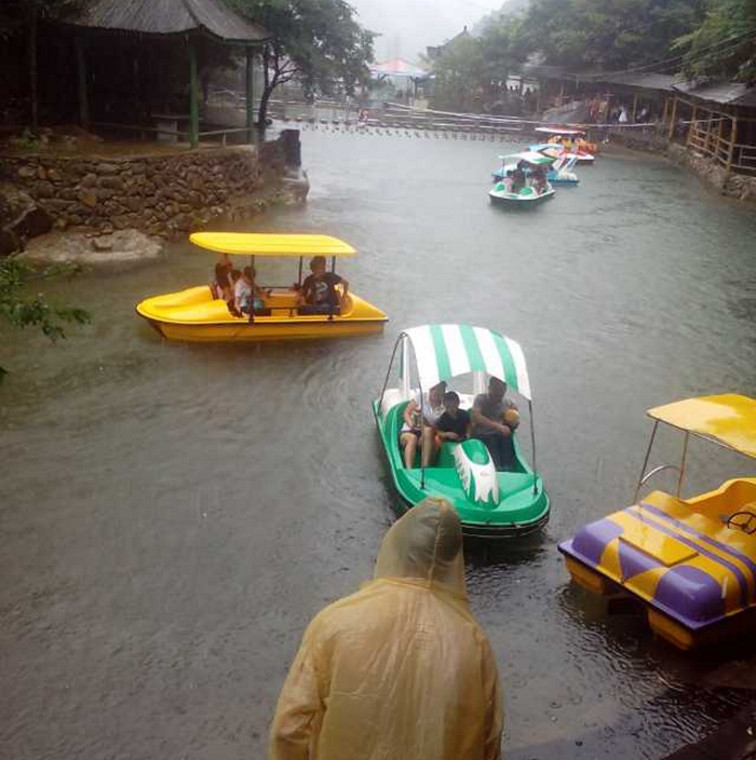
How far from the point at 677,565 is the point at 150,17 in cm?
1722

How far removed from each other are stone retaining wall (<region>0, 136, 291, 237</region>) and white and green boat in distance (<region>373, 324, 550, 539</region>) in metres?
11.4

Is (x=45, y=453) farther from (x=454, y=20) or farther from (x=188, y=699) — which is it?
(x=454, y=20)

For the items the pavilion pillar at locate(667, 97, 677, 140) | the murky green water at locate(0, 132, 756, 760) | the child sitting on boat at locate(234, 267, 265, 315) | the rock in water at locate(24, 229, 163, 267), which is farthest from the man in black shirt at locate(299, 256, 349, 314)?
the pavilion pillar at locate(667, 97, 677, 140)

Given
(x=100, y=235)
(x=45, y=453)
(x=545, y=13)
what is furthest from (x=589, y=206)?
(x=545, y=13)

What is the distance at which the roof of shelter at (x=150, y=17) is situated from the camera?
1866 cm

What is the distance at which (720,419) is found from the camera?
7.23 meters

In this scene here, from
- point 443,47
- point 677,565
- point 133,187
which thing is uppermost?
point 443,47

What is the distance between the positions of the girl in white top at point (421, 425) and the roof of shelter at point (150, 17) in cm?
1306

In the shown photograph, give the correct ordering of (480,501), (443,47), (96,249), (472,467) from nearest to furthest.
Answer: (480,501)
(472,467)
(96,249)
(443,47)

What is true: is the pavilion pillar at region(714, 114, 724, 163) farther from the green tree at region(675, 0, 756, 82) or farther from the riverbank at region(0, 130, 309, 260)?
the riverbank at region(0, 130, 309, 260)

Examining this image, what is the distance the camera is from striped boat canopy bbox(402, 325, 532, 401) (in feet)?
28.3

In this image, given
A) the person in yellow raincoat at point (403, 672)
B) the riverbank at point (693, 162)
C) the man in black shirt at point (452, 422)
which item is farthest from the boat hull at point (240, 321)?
the riverbank at point (693, 162)

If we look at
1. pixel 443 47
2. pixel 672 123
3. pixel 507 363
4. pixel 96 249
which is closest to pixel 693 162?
pixel 672 123

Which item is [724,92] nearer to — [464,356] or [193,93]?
[193,93]
